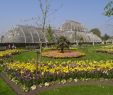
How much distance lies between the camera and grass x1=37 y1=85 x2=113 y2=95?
44.0ft

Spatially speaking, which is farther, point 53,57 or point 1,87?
point 53,57

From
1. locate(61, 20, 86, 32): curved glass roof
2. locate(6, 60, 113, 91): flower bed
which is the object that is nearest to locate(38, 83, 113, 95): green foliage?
locate(6, 60, 113, 91): flower bed

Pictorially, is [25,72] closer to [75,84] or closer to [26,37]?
[75,84]

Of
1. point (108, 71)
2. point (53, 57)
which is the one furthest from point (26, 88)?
point (53, 57)

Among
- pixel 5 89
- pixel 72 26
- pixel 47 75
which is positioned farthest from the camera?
pixel 72 26

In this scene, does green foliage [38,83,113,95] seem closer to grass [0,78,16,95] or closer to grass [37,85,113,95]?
grass [37,85,113,95]

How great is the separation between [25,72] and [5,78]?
1741 millimetres

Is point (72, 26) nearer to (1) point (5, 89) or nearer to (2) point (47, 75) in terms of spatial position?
(2) point (47, 75)

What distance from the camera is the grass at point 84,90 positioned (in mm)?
13414

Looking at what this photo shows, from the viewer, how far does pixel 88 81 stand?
16344mm

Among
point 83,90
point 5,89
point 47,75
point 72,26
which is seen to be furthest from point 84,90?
point 72,26

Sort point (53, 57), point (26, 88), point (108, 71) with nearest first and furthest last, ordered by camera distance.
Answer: point (26, 88) → point (108, 71) → point (53, 57)

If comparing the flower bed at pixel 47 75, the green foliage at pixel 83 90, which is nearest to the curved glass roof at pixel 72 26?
the flower bed at pixel 47 75

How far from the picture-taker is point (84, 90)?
13930 mm
